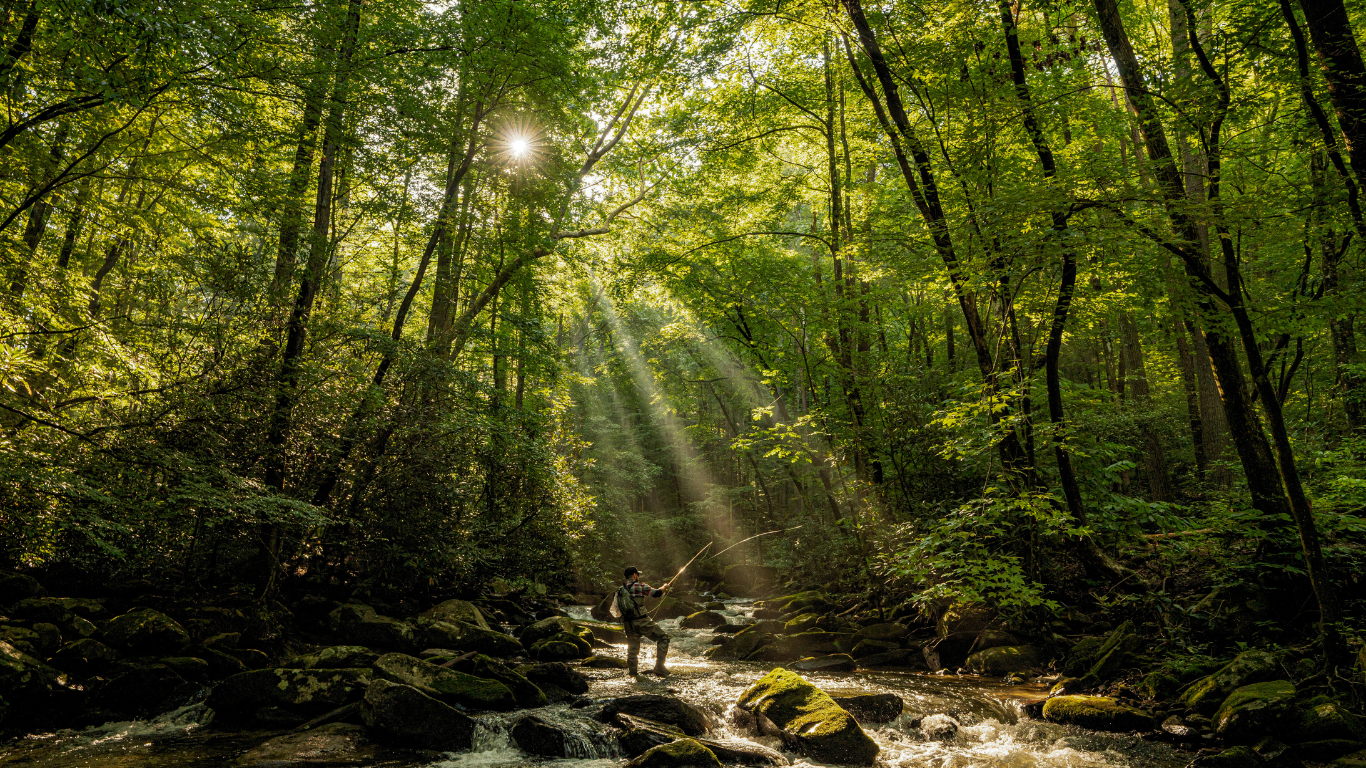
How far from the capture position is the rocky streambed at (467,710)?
5.95 m

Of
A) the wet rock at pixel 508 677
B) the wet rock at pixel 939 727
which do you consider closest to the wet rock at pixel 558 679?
the wet rock at pixel 508 677

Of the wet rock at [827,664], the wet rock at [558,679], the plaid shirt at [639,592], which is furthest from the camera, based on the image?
the plaid shirt at [639,592]

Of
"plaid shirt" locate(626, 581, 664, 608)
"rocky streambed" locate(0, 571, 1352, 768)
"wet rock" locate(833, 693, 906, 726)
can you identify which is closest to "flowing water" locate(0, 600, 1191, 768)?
"rocky streambed" locate(0, 571, 1352, 768)

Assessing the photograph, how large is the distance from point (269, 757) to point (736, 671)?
21.1 feet

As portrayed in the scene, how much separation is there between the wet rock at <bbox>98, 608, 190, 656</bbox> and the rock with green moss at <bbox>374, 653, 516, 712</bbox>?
2389 millimetres

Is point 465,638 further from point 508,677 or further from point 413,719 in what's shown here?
point 413,719

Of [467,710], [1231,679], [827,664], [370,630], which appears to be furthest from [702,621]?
[1231,679]

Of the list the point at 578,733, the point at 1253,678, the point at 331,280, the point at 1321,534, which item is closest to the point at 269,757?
the point at 578,733

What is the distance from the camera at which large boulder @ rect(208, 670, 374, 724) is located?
21.9 feet

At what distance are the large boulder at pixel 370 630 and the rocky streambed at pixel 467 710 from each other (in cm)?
27

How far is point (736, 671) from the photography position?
10055 mm

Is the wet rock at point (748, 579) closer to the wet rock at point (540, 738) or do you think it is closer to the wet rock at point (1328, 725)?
the wet rock at point (540, 738)

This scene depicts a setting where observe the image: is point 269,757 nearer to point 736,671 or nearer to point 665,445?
point 736,671

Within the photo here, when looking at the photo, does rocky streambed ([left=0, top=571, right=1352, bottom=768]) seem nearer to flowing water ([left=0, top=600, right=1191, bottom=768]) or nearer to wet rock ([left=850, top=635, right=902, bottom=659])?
flowing water ([left=0, top=600, right=1191, bottom=768])
